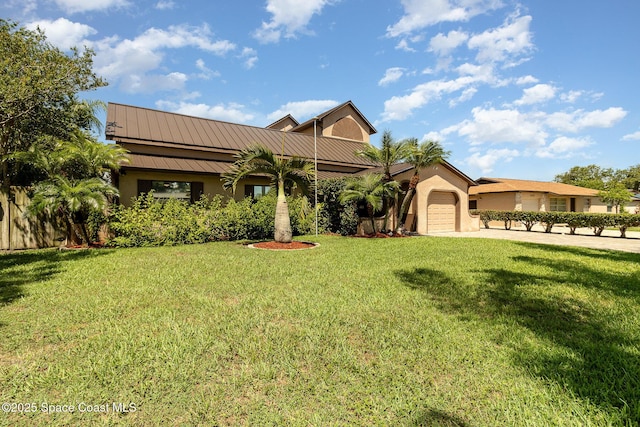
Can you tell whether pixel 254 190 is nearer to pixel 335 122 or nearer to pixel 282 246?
pixel 282 246

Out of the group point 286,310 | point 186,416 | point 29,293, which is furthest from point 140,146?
point 186,416

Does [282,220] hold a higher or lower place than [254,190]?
lower

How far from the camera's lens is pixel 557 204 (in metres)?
33.7

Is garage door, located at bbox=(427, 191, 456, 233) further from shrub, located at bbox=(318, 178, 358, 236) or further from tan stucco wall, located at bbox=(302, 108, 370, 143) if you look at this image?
tan stucco wall, located at bbox=(302, 108, 370, 143)

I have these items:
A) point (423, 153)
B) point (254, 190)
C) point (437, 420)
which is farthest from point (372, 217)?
point (437, 420)

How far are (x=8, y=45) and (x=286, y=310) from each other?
1331 centimetres

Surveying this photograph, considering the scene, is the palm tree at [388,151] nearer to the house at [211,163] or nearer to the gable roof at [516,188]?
the house at [211,163]

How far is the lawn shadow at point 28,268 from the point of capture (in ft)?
18.4

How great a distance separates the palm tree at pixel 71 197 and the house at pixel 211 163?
12.6ft

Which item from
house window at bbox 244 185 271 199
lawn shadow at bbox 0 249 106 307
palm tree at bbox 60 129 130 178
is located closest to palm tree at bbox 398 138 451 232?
house window at bbox 244 185 271 199

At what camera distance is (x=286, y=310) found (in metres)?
4.58

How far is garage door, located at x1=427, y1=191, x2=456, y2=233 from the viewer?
19.0 meters

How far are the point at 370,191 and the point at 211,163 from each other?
9075mm

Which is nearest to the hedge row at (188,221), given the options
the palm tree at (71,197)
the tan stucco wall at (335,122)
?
the palm tree at (71,197)
